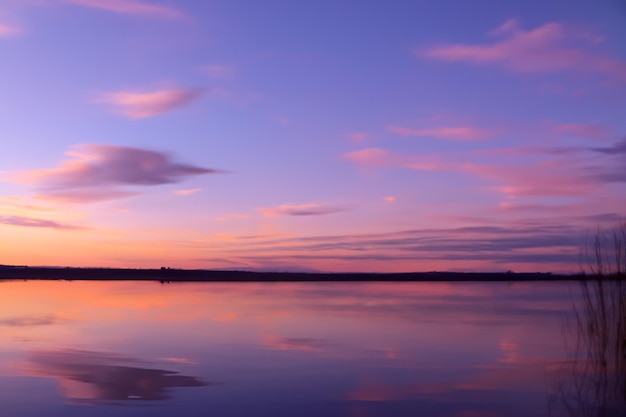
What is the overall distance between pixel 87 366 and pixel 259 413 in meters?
4.06

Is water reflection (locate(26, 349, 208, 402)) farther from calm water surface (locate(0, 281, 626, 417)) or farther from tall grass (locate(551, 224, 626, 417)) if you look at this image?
tall grass (locate(551, 224, 626, 417))

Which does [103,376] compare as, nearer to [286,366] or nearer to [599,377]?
[286,366]

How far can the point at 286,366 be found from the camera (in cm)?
1091

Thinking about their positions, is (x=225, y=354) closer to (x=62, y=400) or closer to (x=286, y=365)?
(x=286, y=365)

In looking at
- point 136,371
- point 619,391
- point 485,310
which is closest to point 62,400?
point 136,371

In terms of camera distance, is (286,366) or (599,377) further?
(286,366)

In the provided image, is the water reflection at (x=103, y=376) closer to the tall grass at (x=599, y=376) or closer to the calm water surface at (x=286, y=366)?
the calm water surface at (x=286, y=366)

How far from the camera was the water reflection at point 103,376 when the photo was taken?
869 centimetres

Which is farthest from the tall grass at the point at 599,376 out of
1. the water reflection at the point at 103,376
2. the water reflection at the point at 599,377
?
the water reflection at the point at 103,376

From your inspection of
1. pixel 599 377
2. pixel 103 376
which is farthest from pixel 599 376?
pixel 103 376

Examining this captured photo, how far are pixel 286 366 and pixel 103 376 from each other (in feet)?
9.13

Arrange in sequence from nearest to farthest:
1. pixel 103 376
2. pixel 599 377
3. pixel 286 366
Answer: pixel 103 376 < pixel 599 377 < pixel 286 366

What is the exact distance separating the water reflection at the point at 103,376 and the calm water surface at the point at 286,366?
0.02 m

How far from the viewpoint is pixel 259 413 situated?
7.74m
